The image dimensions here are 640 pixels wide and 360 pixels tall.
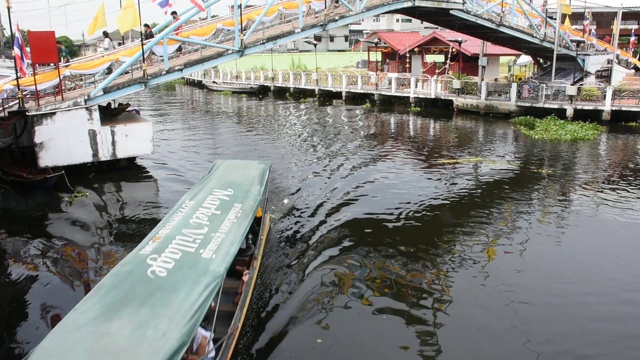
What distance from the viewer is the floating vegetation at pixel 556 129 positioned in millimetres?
25703

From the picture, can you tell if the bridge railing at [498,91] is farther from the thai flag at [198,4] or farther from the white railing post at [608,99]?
the thai flag at [198,4]

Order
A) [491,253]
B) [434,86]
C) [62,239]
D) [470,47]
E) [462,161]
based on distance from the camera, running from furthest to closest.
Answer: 1. [470,47]
2. [434,86]
3. [462,161]
4. [62,239]
5. [491,253]

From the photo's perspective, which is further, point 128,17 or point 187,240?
point 128,17

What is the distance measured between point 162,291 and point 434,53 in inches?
1545

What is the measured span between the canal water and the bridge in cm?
208

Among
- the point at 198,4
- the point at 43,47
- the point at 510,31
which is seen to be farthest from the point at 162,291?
the point at 510,31

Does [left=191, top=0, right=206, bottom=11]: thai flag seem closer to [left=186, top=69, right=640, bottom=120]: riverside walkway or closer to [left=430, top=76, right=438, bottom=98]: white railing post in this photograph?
[left=186, top=69, right=640, bottom=120]: riverside walkway

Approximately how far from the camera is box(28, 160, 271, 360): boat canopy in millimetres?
6113

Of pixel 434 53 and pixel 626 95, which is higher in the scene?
pixel 434 53

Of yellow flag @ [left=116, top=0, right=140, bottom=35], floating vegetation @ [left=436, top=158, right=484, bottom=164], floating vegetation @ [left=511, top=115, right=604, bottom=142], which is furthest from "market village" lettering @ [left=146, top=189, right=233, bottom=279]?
floating vegetation @ [left=511, top=115, right=604, bottom=142]

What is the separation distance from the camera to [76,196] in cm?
1792

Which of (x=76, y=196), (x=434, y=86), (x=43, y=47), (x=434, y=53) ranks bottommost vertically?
(x=76, y=196)

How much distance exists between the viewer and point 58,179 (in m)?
19.3

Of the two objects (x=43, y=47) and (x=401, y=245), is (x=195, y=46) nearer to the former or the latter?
(x=43, y=47)
